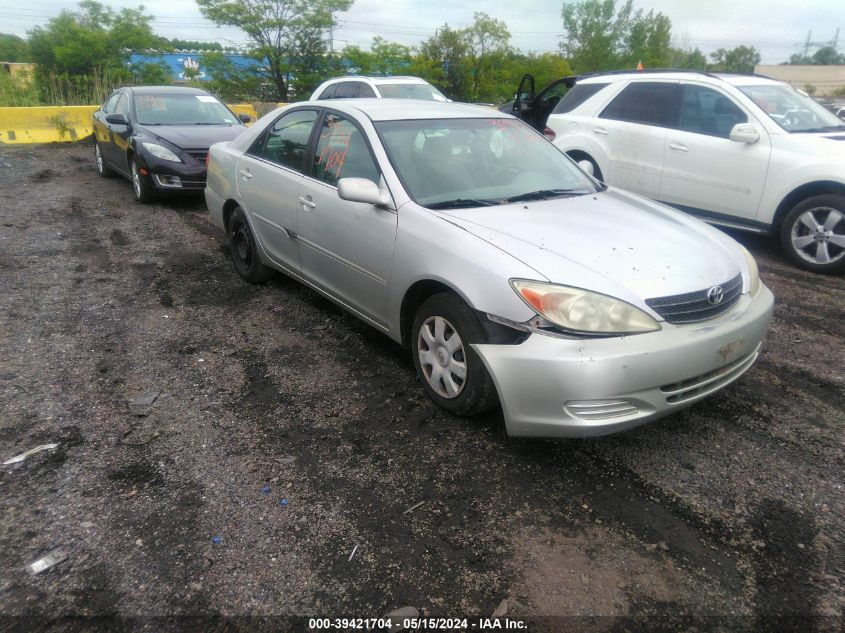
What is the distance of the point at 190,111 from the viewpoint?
9383 millimetres

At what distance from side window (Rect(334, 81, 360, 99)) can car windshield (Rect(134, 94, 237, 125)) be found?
117 inches

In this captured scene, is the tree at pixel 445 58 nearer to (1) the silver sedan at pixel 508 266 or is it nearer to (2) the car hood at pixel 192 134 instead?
(2) the car hood at pixel 192 134

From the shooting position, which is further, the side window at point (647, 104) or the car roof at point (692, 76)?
the side window at point (647, 104)

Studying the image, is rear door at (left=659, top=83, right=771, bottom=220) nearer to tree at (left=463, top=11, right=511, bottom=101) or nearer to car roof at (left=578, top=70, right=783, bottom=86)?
car roof at (left=578, top=70, right=783, bottom=86)

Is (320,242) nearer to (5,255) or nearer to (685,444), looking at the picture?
(685,444)

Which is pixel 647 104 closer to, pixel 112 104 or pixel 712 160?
pixel 712 160

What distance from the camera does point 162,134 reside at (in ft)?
28.0

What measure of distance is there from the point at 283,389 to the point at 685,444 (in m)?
2.25

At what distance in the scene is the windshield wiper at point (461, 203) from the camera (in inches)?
138

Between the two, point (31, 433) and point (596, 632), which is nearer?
point (596, 632)

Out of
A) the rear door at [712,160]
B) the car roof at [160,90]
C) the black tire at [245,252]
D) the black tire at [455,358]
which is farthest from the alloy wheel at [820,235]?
the car roof at [160,90]

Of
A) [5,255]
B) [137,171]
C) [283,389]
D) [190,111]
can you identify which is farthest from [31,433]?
[190,111]

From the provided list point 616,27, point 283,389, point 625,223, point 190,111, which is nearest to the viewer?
point 625,223

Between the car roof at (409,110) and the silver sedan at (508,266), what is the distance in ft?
0.07
